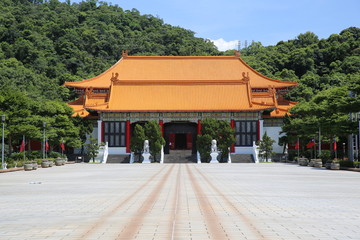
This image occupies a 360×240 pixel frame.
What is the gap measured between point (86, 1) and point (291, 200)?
131m

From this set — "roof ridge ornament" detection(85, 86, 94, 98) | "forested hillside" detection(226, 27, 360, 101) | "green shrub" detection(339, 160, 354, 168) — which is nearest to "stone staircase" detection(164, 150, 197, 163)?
"roof ridge ornament" detection(85, 86, 94, 98)

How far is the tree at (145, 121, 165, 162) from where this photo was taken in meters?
55.0

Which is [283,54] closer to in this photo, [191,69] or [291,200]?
[191,69]

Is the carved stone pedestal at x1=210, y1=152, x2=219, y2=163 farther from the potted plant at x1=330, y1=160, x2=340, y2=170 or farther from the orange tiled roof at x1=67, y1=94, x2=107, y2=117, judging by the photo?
the potted plant at x1=330, y1=160, x2=340, y2=170

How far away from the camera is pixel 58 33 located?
10056cm

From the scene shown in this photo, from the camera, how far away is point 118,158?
58.8 metres

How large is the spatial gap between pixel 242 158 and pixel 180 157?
7577 mm

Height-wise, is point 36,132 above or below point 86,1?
below

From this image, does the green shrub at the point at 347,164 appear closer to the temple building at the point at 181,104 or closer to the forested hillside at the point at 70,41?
the temple building at the point at 181,104

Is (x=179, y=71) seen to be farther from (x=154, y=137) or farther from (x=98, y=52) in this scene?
(x=98, y=52)

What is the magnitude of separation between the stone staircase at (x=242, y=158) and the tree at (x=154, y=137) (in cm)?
900

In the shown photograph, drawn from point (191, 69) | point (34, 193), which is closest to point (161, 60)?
point (191, 69)

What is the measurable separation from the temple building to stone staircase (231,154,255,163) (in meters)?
1.09

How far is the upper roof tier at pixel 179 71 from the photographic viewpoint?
2618 inches
